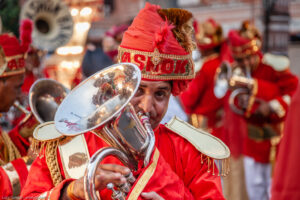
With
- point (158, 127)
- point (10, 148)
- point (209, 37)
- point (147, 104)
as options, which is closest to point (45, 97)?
point (10, 148)

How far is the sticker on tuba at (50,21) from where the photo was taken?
591cm

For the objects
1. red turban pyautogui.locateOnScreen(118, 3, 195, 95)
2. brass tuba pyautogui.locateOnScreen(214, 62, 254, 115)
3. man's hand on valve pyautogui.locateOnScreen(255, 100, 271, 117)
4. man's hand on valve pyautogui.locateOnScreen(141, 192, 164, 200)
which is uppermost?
red turban pyautogui.locateOnScreen(118, 3, 195, 95)

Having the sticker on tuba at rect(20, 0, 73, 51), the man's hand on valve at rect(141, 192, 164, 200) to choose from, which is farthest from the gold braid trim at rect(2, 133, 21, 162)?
the sticker on tuba at rect(20, 0, 73, 51)

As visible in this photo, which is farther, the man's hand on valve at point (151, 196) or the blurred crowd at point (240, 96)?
the blurred crowd at point (240, 96)

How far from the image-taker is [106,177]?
1.63m

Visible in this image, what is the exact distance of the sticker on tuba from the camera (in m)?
5.91

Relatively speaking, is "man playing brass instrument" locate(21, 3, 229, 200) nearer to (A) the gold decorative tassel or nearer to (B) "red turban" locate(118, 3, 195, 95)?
(B) "red turban" locate(118, 3, 195, 95)

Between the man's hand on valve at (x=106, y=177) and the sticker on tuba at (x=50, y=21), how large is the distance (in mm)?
4310

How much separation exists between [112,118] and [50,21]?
16.4ft

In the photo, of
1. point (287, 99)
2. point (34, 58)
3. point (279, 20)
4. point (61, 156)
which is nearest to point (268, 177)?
point (287, 99)

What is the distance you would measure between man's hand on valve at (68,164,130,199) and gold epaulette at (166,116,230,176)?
1.75ft

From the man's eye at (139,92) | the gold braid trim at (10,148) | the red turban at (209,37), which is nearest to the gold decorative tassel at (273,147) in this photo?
the red turban at (209,37)

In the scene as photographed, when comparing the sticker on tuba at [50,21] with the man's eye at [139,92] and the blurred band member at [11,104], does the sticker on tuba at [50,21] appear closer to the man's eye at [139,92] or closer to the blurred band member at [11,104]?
the blurred band member at [11,104]

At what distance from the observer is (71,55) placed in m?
10.4
